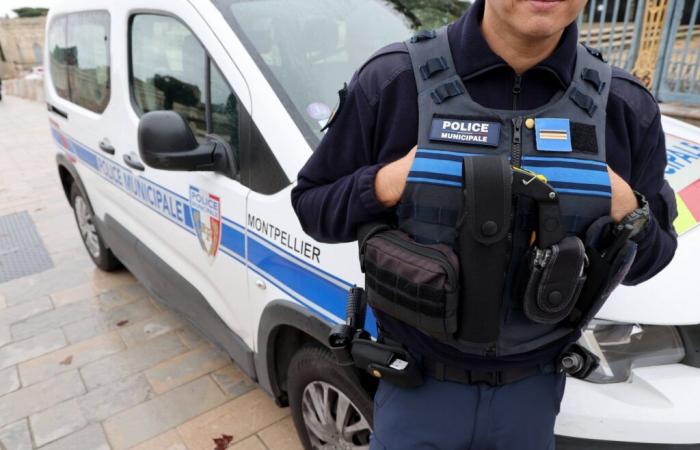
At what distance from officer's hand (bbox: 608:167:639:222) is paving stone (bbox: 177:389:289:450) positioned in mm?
1916

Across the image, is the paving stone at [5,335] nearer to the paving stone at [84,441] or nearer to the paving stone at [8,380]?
the paving stone at [8,380]

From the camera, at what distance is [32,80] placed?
19.3 metres

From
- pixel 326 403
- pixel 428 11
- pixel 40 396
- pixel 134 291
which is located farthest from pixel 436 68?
pixel 134 291

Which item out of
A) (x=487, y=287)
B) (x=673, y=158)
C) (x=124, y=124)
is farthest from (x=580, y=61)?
(x=124, y=124)

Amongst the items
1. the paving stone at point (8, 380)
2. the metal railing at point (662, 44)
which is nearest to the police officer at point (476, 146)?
the paving stone at point (8, 380)

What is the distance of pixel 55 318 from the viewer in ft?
11.6

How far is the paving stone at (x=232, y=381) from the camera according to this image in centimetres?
271

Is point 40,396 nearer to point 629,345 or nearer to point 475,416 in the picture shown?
point 475,416

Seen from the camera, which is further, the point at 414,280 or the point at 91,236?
the point at 91,236

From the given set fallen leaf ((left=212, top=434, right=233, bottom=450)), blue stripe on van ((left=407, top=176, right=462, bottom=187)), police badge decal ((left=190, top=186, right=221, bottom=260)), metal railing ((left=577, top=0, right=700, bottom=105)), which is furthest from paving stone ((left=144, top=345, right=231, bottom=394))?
metal railing ((left=577, top=0, right=700, bottom=105))

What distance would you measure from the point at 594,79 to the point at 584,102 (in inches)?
2.8

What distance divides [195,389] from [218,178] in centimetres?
127

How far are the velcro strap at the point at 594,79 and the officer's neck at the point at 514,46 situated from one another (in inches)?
3.3

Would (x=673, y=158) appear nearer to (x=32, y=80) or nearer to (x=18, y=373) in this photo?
(x=18, y=373)
